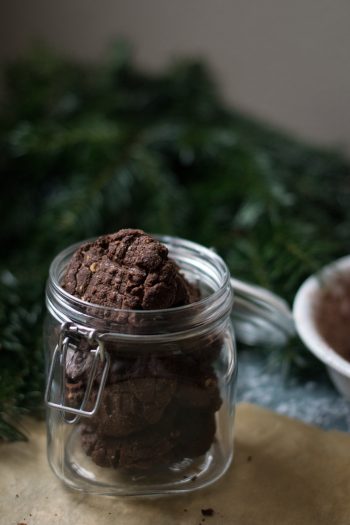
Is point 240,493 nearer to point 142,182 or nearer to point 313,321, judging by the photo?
point 313,321

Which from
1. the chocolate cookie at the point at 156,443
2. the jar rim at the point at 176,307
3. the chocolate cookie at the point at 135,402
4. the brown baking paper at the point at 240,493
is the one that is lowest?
the brown baking paper at the point at 240,493

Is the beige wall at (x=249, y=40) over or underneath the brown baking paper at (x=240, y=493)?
over

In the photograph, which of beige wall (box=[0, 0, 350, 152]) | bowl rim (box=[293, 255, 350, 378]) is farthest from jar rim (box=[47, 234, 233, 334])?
beige wall (box=[0, 0, 350, 152])

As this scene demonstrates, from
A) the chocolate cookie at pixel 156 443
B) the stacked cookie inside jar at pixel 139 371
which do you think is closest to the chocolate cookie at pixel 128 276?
the stacked cookie inside jar at pixel 139 371

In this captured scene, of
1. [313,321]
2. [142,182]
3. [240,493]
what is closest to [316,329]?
[313,321]

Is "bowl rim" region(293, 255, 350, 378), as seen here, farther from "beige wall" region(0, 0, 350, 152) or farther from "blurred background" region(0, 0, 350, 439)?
"beige wall" region(0, 0, 350, 152)

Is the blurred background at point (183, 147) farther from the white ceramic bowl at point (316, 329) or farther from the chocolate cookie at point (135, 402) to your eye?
the chocolate cookie at point (135, 402)
